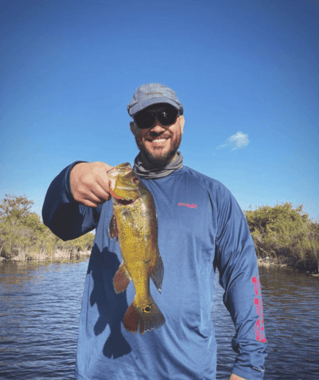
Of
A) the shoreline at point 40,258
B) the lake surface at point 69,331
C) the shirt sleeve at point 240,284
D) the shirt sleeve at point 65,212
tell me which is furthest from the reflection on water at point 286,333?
the shoreline at point 40,258

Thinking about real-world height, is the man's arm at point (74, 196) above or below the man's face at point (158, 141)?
below

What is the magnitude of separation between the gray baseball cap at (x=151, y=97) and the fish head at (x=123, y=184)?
785mm

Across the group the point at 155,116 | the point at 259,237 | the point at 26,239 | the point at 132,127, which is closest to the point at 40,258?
the point at 26,239

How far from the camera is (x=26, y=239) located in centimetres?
4147

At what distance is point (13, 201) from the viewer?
166 ft

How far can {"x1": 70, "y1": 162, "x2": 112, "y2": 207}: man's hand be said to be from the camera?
196 centimetres

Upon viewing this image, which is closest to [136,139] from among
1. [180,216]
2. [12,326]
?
[180,216]

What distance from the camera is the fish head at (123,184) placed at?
2053mm

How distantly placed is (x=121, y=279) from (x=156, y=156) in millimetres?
1188

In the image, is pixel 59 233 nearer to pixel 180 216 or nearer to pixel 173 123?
pixel 180 216

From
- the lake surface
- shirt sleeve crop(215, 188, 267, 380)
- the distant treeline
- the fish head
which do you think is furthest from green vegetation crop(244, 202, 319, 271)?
the fish head

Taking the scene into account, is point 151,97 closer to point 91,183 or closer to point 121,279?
point 91,183

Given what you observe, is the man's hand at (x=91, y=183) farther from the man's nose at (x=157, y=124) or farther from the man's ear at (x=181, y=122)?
the man's ear at (x=181, y=122)

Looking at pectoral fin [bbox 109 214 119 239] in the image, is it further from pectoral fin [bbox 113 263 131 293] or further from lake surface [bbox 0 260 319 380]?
lake surface [bbox 0 260 319 380]
